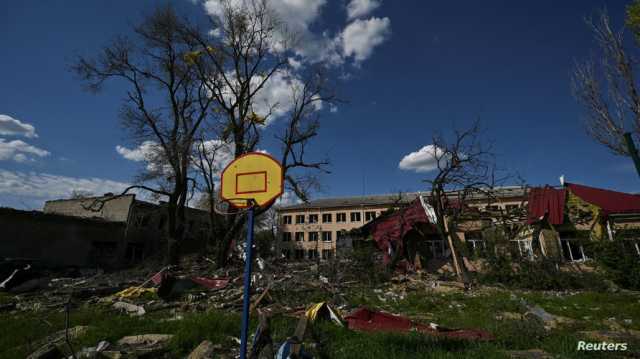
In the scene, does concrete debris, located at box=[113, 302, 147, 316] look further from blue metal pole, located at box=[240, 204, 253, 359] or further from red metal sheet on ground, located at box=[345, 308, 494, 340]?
blue metal pole, located at box=[240, 204, 253, 359]

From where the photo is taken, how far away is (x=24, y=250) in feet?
60.3

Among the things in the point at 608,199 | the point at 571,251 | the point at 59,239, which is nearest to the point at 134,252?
the point at 59,239

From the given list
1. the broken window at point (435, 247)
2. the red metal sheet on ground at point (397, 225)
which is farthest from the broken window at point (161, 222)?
the broken window at point (435, 247)

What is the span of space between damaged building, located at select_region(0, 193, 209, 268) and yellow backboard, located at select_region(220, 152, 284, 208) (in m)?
15.6

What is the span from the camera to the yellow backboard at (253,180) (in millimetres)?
3420

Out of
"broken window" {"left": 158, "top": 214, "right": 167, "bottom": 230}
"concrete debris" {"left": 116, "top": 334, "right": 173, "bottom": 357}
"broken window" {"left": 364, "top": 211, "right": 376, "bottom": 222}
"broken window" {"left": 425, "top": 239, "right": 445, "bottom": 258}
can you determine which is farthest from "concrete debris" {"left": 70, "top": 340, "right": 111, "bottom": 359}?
"broken window" {"left": 364, "top": 211, "right": 376, "bottom": 222}

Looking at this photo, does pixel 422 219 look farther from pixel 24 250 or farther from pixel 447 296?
pixel 24 250

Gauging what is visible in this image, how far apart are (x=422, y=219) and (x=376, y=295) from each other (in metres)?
8.99

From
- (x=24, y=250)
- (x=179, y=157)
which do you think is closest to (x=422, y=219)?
(x=179, y=157)

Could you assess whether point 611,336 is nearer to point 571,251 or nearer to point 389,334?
point 389,334

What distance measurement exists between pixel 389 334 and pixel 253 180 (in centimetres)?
308

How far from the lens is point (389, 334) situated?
4371 millimetres

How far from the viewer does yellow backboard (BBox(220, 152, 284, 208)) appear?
3.42 metres

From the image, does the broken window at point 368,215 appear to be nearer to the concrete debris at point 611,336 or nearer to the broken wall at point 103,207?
the broken wall at point 103,207
